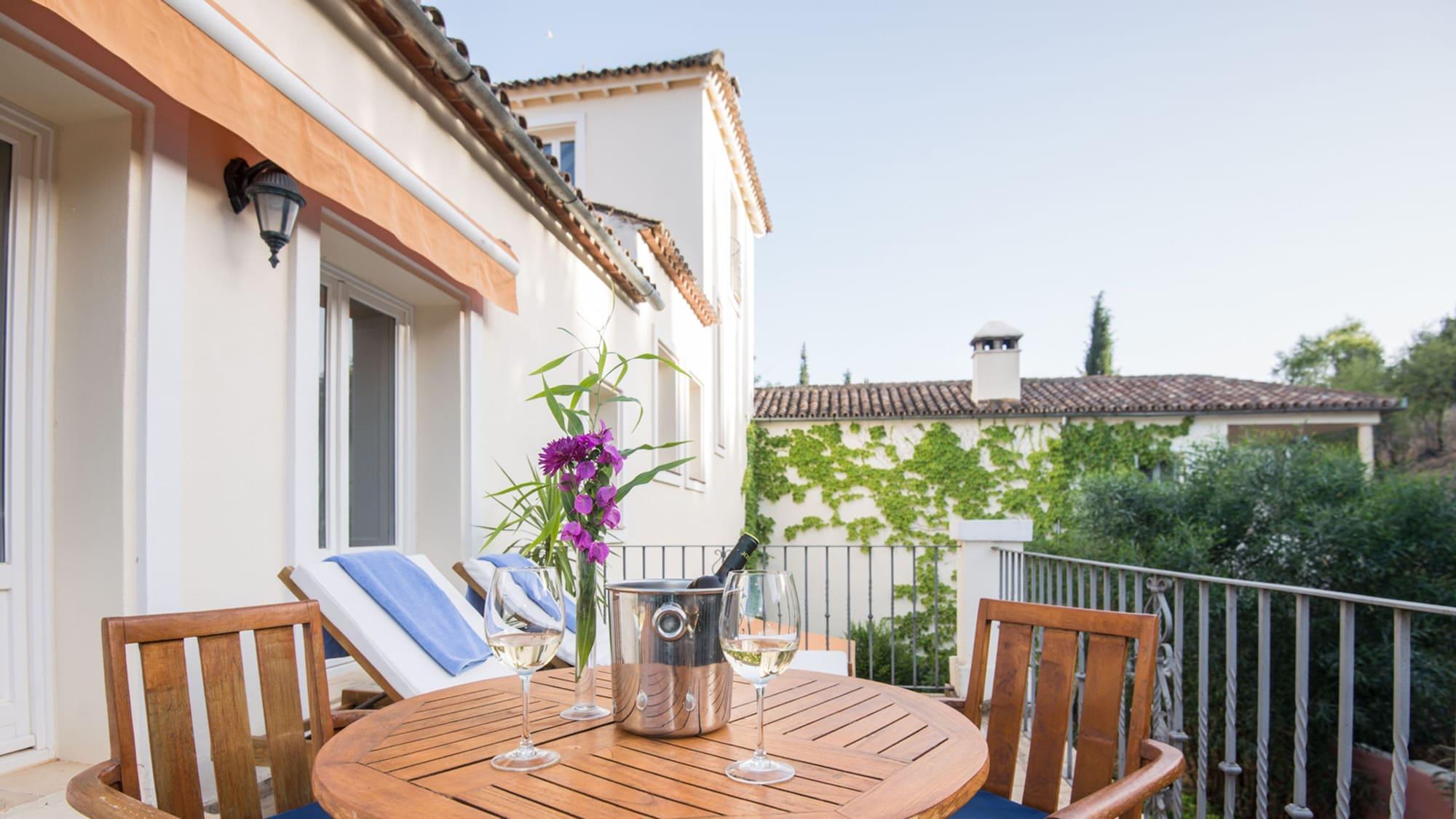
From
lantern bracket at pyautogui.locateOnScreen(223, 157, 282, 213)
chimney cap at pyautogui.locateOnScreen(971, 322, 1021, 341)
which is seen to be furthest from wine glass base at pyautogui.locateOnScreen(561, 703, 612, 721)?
chimney cap at pyautogui.locateOnScreen(971, 322, 1021, 341)

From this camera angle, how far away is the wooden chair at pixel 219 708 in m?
1.20

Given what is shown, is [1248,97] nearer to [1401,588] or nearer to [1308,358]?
[1401,588]

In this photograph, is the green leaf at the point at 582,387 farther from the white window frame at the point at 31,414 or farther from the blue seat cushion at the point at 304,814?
the white window frame at the point at 31,414

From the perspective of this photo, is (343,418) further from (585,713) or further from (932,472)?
(932,472)

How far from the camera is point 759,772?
3.35ft

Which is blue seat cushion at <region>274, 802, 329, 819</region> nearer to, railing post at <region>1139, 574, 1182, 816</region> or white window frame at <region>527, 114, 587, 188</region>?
railing post at <region>1139, 574, 1182, 816</region>

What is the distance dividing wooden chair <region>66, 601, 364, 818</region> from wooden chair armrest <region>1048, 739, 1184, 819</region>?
4.07ft

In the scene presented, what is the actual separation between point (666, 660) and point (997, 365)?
1192 cm

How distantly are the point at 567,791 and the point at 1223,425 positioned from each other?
1332 centimetres

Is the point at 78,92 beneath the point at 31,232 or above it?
above

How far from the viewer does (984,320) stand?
41.4 feet

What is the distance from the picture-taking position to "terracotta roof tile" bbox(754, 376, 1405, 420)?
38.9 feet

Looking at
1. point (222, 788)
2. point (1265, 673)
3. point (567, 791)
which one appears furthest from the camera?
point (1265, 673)

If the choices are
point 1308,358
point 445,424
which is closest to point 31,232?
point 445,424
